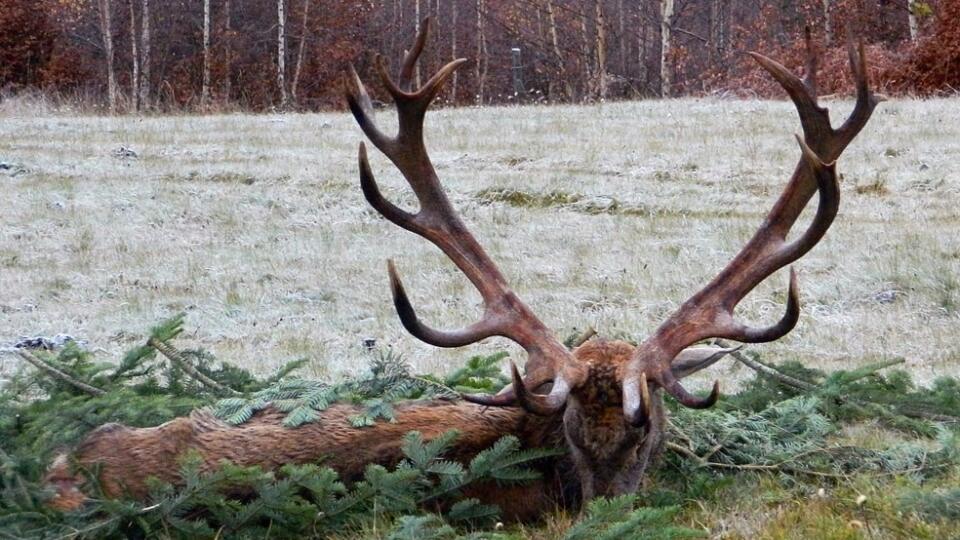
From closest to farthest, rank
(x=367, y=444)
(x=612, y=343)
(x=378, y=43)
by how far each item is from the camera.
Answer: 1. (x=367, y=444)
2. (x=612, y=343)
3. (x=378, y=43)

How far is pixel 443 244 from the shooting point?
207 inches

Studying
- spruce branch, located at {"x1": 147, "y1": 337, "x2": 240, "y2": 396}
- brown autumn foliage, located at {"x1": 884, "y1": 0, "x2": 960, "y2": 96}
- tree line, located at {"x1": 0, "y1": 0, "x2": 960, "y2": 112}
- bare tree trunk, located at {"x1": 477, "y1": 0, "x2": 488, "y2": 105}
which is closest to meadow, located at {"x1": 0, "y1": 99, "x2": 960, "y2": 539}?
spruce branch, located at {"x1": 147, "y1": 337, "x2": 240, "y2": 396}

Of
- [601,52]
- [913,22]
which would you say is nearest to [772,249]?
[913,22]

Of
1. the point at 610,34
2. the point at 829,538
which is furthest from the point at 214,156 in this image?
the point at 610,34

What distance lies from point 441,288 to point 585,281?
4.01 ft

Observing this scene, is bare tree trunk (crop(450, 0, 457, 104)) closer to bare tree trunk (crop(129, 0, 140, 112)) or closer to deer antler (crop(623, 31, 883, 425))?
bare tree trunk (crop(129, 0, 140, 112))

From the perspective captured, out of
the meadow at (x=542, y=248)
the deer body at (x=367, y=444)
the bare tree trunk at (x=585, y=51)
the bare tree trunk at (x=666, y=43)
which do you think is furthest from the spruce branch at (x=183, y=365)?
the bare tree trunk at (x=585, y=51)

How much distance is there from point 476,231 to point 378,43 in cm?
3113

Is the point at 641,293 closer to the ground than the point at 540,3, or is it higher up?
closer to the ground

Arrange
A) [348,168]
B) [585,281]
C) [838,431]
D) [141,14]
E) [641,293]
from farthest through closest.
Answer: [141,14] → [348,168] → [585,281] → [641,293] → [838,431]

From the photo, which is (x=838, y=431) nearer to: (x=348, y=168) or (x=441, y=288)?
(x=441, y=288)

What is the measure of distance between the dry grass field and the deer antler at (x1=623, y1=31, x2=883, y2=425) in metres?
2.73

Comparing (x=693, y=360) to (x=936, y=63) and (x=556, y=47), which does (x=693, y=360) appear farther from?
(x=556, y=47)

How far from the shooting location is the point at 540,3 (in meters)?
42.8
